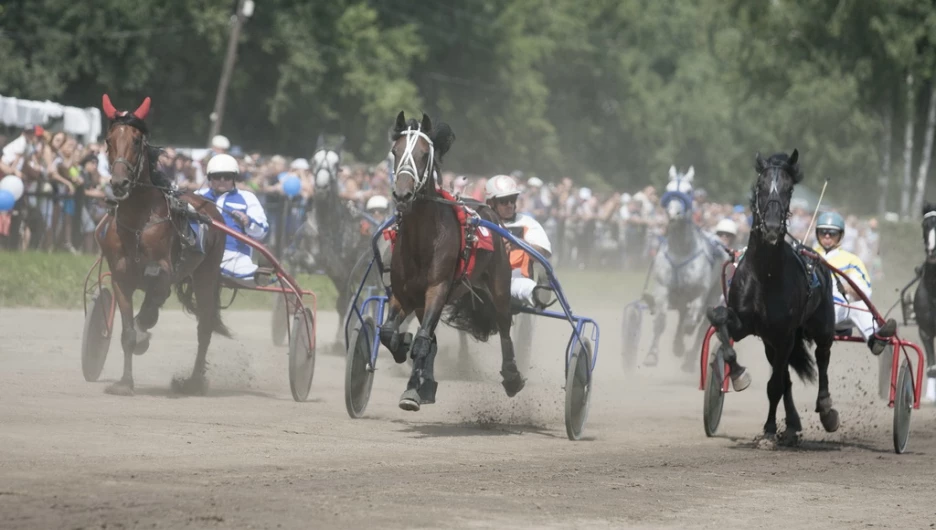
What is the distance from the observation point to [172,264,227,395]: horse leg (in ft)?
39.0

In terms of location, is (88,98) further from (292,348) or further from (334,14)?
(292,348)

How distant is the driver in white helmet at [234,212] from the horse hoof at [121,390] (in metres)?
1.74

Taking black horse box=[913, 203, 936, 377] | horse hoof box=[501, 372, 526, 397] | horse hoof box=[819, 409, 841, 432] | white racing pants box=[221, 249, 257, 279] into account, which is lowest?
horse hoof box=[819, 409, 841, 432]

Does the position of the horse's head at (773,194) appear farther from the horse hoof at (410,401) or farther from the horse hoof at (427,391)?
the horse hoof at (410,401)

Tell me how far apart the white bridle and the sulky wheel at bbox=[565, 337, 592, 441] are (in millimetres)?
1564

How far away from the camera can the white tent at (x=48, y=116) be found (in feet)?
75.8

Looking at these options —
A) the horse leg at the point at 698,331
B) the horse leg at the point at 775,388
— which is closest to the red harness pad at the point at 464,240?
the horse leg at the point at 775,388

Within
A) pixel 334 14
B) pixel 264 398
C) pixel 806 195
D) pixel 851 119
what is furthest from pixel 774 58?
pixel 264 398

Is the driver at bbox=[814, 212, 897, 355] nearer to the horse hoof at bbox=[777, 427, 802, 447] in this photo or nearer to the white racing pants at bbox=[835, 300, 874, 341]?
the white racing pants at bbox=[835, 300, 874, 341]

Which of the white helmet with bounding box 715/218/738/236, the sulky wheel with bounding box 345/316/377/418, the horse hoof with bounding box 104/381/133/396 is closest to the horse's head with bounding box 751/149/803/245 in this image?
the sulky wheel with bounding box 345/316/377/418

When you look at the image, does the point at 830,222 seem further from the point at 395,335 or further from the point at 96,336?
the point at 96,336

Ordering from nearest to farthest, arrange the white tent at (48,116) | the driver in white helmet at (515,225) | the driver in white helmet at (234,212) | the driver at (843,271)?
the driver at (843,271) → the driver in white helmet at (515,225) → the driver in white helmet at (234,212) → the white tent at (48,116)

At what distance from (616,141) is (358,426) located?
49.7 meters

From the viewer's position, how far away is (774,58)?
1805 inches
